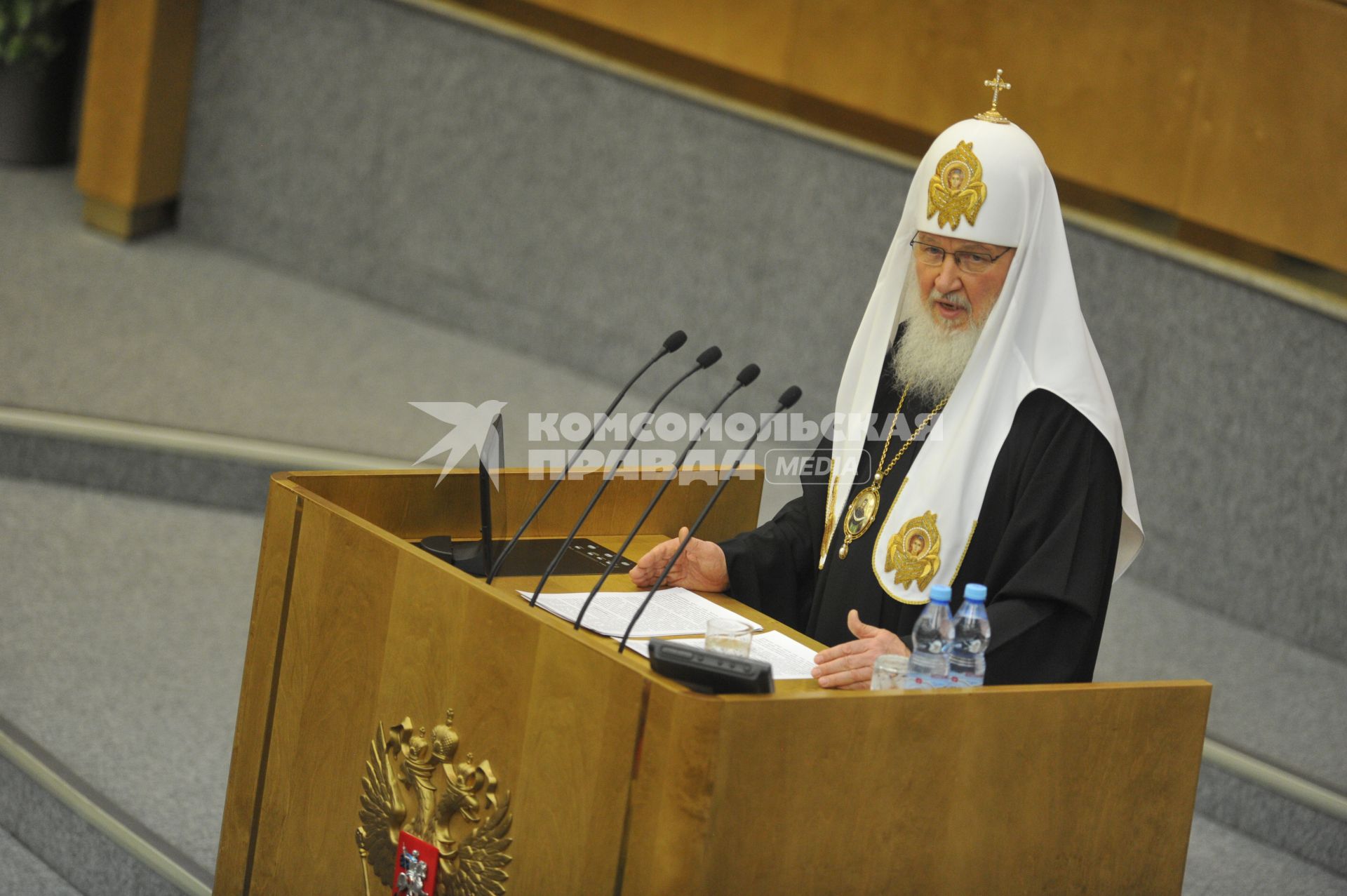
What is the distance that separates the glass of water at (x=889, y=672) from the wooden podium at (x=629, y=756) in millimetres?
116

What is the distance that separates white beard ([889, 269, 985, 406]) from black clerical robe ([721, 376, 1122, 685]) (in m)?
0.11

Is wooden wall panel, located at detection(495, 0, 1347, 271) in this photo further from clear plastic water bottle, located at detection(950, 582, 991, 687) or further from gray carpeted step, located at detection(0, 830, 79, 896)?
gray carpeted step, located at detection(0, 830, 79, 896)

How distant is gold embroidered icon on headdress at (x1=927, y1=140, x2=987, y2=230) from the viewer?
2594mm

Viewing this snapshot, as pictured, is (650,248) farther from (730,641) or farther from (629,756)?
(629,756)

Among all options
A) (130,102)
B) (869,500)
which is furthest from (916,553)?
(130,102)

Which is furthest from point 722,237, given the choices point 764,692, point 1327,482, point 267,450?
point 764,692

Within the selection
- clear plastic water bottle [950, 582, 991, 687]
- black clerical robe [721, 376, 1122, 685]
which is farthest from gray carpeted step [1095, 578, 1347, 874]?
clear plastic water bottle [950, 582, 991, 687]

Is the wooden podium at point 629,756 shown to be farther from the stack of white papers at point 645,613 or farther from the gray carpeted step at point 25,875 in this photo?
the gray carpeted step at point 25,875

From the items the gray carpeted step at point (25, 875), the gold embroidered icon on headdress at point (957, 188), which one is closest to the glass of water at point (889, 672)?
the gold embroidered icon on headdress at point (957, 188)

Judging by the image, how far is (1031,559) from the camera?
245 cm

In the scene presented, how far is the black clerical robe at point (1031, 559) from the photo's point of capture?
2422 millimetres

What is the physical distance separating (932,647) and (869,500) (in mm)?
548

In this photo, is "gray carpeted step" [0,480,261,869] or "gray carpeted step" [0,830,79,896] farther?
"gray carpeted step" [0,480,261,869]

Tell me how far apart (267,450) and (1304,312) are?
9.99 ft
